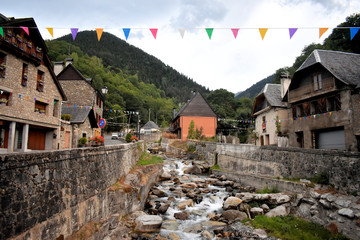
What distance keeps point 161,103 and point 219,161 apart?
80.8 m

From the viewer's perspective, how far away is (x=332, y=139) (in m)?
17.4

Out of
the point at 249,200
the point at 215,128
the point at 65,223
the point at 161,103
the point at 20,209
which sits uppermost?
the point at 161,103

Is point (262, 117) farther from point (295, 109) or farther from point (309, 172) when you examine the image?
point (309, 172)

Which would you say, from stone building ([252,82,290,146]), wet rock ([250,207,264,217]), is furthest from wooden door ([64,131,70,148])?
stone building ([252,82,290,146])

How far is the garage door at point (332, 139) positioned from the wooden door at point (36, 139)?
23.0m

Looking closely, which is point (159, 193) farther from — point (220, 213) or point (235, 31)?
point (235, 31)

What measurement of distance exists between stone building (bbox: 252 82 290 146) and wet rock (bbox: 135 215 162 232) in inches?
718

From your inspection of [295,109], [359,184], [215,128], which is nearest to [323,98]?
[295,109]

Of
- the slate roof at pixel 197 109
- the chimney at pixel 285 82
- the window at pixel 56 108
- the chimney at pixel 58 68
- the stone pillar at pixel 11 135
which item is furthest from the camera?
the slate roof at pixel 197 109

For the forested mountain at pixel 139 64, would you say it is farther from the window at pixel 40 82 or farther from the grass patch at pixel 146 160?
the grass patch at pixel 146 160

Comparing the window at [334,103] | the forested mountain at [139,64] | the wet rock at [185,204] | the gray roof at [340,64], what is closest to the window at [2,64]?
the wet rock at [185,204]

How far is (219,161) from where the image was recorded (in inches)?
901

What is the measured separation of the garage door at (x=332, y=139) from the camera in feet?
54.5

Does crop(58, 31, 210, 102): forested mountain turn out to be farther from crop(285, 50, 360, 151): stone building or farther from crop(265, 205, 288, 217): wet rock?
crop(265, 205, 288, 217): wet rock
